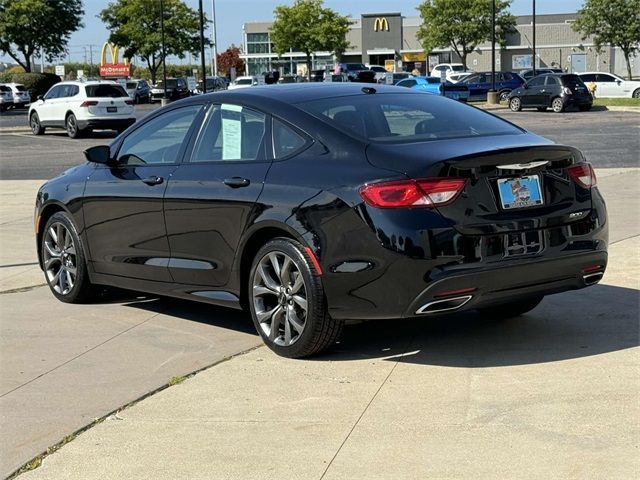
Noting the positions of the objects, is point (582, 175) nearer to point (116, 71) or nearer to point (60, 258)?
point (60, 258)

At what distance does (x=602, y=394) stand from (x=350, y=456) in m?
1.49

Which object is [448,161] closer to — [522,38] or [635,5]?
[635,5]

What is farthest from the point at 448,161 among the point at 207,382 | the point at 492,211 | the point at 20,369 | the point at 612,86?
the point at 612,86

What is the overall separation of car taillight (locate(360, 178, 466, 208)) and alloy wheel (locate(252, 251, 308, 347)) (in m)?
0.69

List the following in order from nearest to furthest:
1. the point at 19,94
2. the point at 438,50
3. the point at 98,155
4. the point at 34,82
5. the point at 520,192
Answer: the point at 520,192
the point at 98,155
the point at 19,94
the point at 34,82
the point at 438,50

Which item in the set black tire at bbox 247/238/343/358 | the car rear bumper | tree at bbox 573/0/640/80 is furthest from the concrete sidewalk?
tree at bbox 573/0/640/80

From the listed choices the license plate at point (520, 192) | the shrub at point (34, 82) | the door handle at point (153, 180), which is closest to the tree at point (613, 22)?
the shrub at point (34, 82)

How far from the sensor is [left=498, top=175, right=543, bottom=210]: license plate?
18.3ft

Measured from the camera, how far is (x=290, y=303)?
5.92m

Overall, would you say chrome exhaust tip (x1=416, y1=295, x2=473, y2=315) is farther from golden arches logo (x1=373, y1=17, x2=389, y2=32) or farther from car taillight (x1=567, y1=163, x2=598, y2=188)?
golden arches logo (x1=373, y1=17, x2=389, y2=32)

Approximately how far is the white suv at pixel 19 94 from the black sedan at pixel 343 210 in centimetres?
5469

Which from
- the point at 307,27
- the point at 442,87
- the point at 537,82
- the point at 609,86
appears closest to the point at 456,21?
the point at 307,27

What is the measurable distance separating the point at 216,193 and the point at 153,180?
72 centimetres

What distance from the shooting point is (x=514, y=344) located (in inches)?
245
